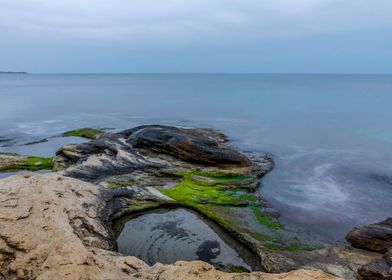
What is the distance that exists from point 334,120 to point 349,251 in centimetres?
5126

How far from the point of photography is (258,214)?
20.4 meters

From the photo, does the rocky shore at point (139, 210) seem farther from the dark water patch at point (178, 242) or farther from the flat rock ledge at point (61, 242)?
the dark water patch at point (178, 242)

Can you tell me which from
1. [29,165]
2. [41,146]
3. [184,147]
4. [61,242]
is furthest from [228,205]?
[41,146]

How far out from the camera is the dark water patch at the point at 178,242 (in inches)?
609

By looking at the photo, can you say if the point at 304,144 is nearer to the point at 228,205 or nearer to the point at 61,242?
the point at 228,205

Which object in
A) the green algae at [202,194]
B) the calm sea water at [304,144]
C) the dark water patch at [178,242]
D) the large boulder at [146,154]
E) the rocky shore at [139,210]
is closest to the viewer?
the rocky shore at [139,210]

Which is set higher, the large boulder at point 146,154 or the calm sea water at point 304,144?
the large boulder at point 146,154

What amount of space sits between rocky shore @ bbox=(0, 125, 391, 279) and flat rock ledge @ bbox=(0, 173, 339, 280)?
0.10 feet

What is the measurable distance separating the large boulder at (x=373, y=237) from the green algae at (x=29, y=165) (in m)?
21.2

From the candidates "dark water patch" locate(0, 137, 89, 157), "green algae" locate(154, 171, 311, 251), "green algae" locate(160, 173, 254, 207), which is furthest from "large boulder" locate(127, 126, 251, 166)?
"dark water patch" locate(0, 137, 89, 157)

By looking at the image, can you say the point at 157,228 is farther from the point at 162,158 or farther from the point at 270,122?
the point at 270,122

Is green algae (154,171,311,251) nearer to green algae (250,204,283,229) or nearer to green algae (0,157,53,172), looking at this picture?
green algae (250,204,283,229)

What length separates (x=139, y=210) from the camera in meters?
19.5

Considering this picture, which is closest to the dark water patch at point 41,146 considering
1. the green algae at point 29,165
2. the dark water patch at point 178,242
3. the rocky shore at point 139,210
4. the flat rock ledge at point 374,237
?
the green algae at point 29,165
